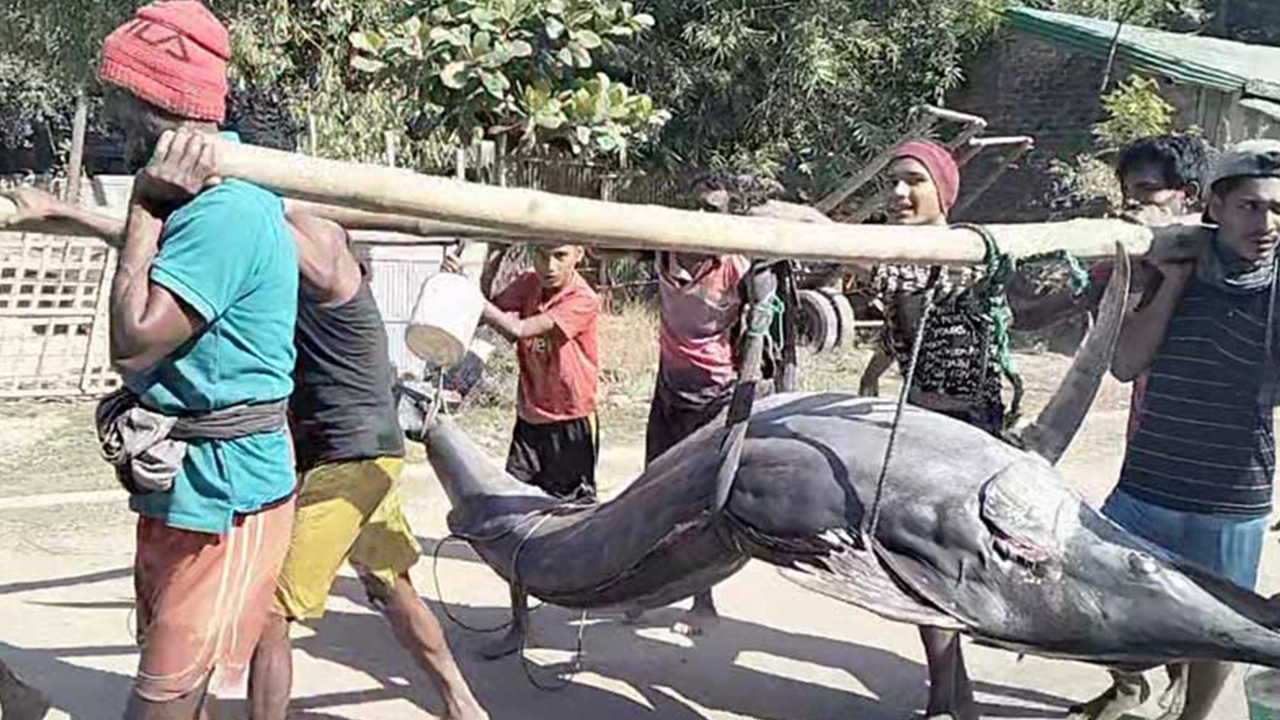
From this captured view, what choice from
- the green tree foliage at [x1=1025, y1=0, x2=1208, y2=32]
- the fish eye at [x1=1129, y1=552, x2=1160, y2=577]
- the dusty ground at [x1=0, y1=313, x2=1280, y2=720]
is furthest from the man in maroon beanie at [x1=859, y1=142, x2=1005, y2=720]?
the green tree foliage at [x1=1025, y1=0, x2=1208, y2=32]

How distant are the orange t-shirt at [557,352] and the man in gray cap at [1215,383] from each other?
2164mm

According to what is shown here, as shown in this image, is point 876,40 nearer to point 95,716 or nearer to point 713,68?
point 713,68

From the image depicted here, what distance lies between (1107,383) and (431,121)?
537 cm

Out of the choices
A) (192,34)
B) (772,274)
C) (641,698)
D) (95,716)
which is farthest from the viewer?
(641,698)

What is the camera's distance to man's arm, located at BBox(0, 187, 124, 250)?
9.25 feet

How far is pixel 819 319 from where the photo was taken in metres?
4.07

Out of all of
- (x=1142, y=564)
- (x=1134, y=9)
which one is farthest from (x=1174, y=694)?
(x=1134, y=9)

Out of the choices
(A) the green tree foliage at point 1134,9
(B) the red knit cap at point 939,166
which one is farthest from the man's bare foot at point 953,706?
(A) the green tree foliage at point 1134,9

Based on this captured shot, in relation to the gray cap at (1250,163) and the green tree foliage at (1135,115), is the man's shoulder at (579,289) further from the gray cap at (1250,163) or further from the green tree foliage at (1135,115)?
the green tree foliage at (1135,115)

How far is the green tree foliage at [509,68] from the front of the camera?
8.32m

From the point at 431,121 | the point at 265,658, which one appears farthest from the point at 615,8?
the point at 265,658

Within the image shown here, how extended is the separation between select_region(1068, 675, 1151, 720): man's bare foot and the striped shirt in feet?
3.38

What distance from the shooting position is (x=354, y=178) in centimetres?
234

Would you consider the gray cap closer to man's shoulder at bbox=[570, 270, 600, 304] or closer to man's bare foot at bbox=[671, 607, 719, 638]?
man's shoulder at bbox=[570, 270, 600, 304]
